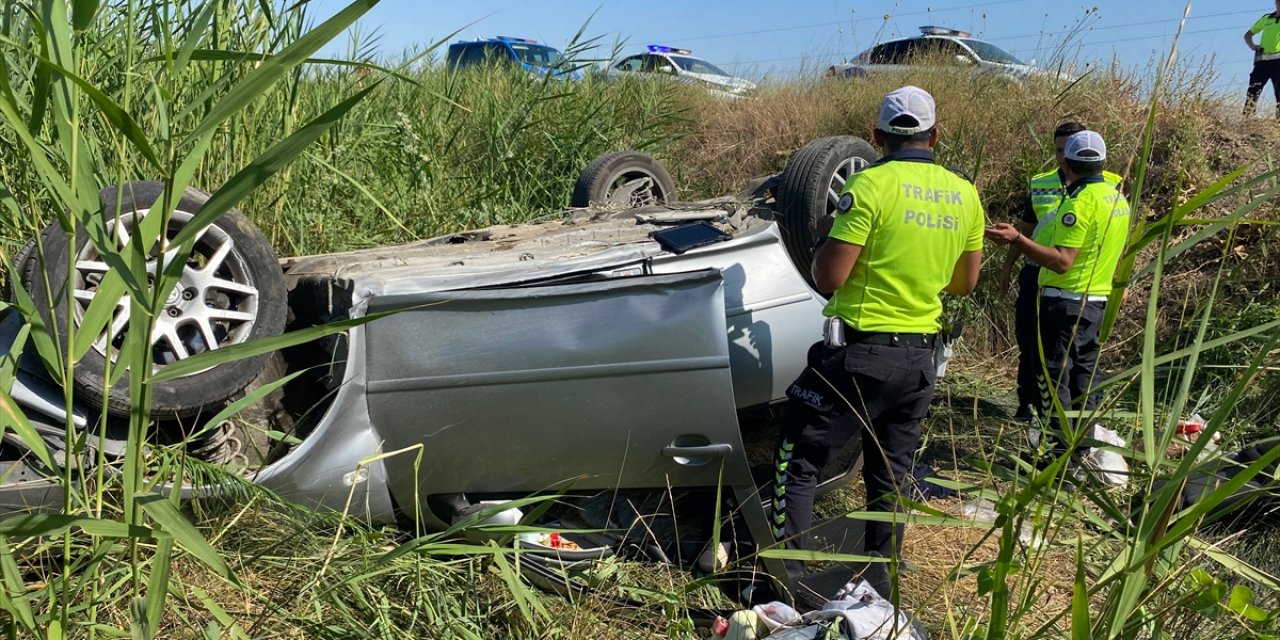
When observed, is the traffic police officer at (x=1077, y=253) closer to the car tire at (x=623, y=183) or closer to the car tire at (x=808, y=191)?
the car tire at (x=808, y=191)

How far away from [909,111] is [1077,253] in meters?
1.67

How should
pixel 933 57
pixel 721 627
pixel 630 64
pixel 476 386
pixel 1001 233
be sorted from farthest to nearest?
pixel 933 57 → pixel 630 64 → pixel 1001 233 → pixel 476 386 → pixel 721 627

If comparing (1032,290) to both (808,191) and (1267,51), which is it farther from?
(1267,51)

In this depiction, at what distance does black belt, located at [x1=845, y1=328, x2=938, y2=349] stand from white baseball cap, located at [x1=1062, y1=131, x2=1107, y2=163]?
73.2 inches

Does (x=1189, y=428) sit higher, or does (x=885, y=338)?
(x=885, y=338)

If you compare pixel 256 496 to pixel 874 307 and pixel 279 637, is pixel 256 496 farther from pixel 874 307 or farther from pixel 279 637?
pixel 874 307

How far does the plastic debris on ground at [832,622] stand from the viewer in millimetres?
2316

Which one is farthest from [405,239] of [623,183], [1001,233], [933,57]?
[933,57]

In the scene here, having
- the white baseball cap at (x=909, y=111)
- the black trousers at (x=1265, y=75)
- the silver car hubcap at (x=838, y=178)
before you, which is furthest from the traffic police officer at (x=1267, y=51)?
the white baseball cap at (x=909, y=111)

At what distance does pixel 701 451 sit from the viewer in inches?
116

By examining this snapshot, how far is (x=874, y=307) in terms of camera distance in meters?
3.22

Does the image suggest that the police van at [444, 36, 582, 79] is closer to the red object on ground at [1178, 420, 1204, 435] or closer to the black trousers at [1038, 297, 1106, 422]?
the black trousers at [1038, 297, 1106, 422]

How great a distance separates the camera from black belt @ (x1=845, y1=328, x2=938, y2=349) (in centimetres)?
321

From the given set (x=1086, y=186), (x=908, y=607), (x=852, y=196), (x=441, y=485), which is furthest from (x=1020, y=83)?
(x=441, y=485)
